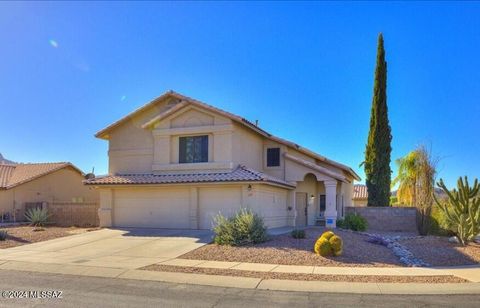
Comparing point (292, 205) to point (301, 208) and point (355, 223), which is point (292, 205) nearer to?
point (301, 208)

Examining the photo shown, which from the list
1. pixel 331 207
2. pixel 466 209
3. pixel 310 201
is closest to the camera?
pixel 466 209

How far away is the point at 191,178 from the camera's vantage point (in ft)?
73.0

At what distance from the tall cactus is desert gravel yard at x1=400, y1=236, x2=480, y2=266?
522 mm

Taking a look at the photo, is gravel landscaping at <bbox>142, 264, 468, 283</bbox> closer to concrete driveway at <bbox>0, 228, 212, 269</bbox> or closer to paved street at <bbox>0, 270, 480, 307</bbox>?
paved street at <bbox>0, 270, 480, 307</bbox>

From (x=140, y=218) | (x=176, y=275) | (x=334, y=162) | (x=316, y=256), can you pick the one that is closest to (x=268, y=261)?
(x=316, y=256)

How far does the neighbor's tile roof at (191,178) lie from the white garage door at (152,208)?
709mm

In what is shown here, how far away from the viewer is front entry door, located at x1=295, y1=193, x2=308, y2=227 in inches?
1096

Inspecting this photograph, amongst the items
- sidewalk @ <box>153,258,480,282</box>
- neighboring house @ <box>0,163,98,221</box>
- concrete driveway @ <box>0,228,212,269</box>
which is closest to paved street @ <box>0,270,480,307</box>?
sidewalk @ <box>153,258,480,282</box>

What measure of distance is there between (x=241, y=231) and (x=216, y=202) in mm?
5053

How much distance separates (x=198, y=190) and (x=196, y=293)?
1282 centimetres

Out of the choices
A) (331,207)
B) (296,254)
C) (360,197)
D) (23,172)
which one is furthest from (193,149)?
(360,197)

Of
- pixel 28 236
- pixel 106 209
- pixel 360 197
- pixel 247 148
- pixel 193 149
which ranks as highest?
pixel 247 148

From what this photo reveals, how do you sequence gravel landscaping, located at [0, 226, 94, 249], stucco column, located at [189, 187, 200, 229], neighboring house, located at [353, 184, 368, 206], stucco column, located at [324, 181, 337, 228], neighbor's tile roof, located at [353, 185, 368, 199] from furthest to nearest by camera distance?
neighbor's tile roof, located at [353, 185, 368, 199] → neighboring house, located at [353, 184, 368, 206] → stucco column, located at [324, 181, 337, 228] → stucco column, located at [189, 187, 200, 229] → gravel landscaping, located at [0, 226, 94, 249]

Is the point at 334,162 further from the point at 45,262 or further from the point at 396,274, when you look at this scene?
the point at 45,262
